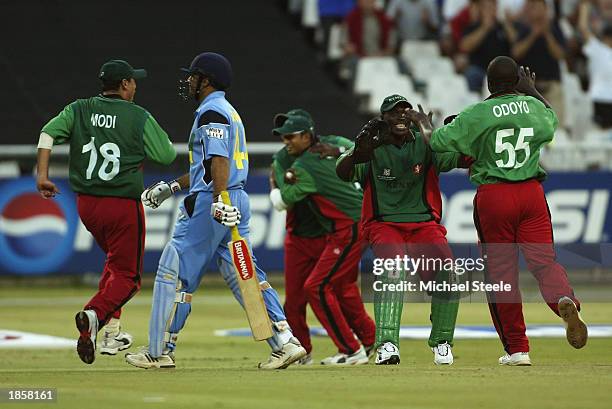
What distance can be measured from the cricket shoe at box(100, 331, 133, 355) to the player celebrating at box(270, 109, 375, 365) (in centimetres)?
188

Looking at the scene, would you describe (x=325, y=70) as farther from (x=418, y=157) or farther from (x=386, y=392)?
(x=386, y=392)

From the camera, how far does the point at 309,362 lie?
557 inches

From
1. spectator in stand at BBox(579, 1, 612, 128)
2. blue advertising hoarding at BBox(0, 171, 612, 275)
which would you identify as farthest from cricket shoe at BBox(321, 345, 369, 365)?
spectator in stand at BBox(579, 1, 612, 128)

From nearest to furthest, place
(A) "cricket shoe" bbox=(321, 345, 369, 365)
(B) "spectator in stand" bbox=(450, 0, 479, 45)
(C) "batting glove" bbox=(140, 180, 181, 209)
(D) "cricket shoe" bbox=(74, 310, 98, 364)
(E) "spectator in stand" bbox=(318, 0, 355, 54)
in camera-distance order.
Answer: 1. (D) "cricket shoe" bbox=(74, 310, 98, 364)
2. (C) "batting glove" bbox=(140, 180, 181, 209)
3. (A) "cricket shoe" bbox=(321, 345, 369, 365)
4. (B) "spectator in stand" bbox=(450, 0, 479, 45)
5. (E) "spectator in stand" bbox=(318, 0, 355, 54)

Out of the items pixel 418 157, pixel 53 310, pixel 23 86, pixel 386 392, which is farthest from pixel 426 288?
pixel 23 86

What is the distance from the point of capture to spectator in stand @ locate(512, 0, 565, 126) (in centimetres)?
2642

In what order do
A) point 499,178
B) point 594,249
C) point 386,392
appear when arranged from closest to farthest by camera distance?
point 386,392 → point 499,178 → point 594,249

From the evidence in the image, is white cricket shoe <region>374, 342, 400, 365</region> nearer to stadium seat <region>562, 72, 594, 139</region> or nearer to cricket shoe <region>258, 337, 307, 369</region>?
cricket shoe <region>258, 337, 307, 369</region>

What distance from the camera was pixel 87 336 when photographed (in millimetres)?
12203

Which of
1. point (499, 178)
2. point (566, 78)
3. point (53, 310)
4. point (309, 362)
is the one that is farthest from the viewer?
point (566, 78)

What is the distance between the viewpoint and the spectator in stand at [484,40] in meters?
27.0

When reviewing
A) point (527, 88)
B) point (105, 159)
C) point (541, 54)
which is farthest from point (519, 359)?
point (541, 54)

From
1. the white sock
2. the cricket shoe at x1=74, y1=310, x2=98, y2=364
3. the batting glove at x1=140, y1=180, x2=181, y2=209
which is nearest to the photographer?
the cricket shoe at x1=74, y1=310, x2=98, y2=364

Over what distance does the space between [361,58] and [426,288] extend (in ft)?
49.0
